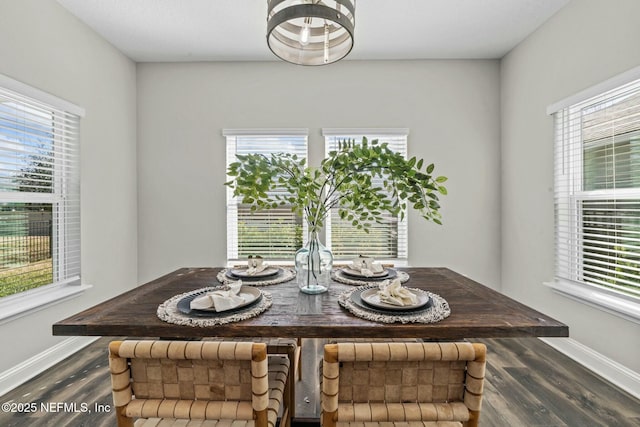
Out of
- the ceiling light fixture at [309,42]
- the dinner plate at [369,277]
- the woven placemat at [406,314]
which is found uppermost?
the ceiling light fixture at [309,42]

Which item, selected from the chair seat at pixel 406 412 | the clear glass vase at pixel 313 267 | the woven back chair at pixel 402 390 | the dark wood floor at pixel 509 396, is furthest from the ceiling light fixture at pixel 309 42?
the dark wood floor at pixel 509 396

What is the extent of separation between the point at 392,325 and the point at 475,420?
1.17 ft

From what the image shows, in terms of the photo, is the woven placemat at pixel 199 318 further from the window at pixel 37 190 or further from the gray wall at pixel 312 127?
the gray wall at pixel 312 127

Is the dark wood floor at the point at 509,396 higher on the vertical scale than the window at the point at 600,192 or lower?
lower

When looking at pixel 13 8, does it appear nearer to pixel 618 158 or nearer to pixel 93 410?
pixel 93 410

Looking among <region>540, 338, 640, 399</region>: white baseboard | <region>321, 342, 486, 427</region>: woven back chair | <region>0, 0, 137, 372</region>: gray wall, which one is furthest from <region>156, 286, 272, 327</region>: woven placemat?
<region>540, 338, 640, 399</region>: white baseboard

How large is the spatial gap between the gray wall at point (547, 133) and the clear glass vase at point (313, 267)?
6.69 ft

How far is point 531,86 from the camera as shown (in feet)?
9.04

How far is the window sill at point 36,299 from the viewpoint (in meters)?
1.98

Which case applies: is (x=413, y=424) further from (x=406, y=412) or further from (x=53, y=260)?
(x=53, y=260)

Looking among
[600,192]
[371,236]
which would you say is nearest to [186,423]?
Answer: [371,236]

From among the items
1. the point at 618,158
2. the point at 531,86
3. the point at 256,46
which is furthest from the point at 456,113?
the point at 256,46

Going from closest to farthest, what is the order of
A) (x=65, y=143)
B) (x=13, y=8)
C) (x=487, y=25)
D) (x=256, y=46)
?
(x=13, y=8) → (x=65, y=143) → (x=487, y=25) → (x=256, y=46)

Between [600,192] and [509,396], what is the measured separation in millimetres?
1565
